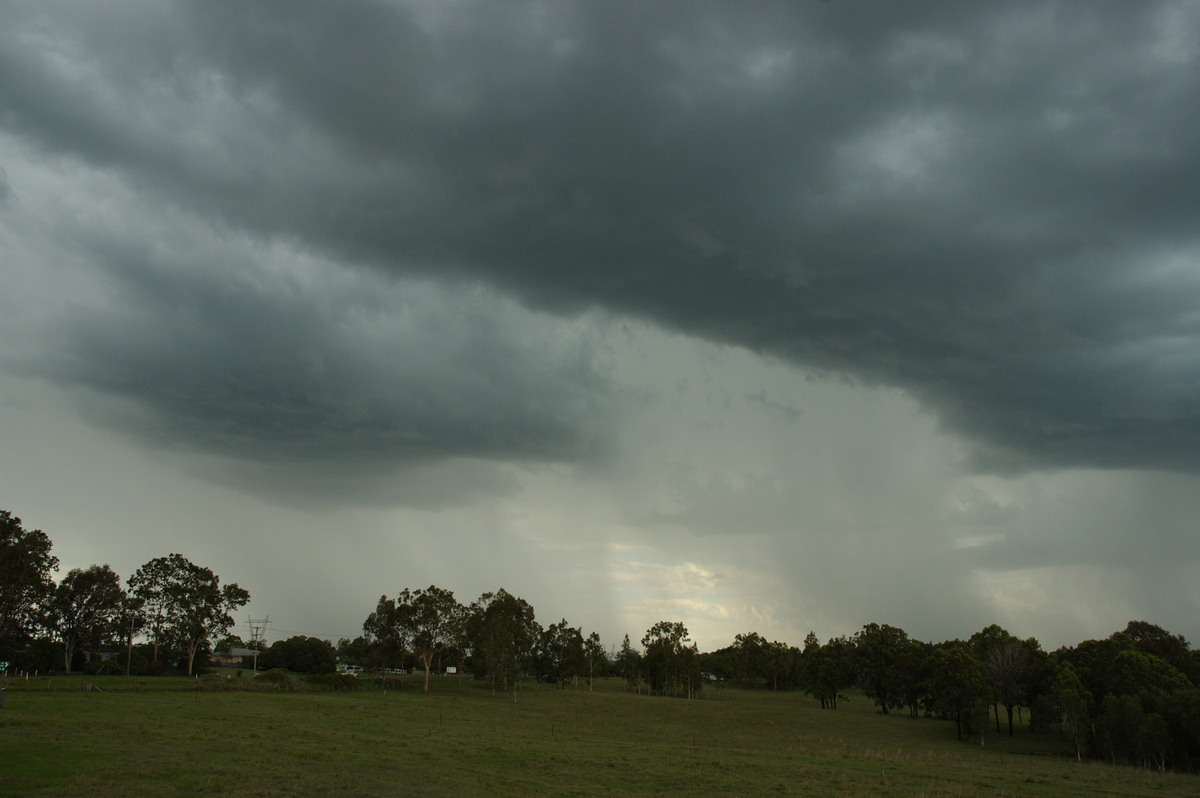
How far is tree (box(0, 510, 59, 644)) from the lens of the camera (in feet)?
341

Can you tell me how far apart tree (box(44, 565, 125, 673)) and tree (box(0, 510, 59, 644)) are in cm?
1292

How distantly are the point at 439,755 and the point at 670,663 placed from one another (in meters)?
136

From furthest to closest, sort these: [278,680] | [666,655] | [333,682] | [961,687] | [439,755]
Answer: [666,655] < [333,682] < [278,680] < [961,687] < [439,755]

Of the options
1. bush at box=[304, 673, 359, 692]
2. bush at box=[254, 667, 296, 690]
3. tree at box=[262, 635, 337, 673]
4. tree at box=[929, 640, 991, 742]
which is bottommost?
tree at box=[262, 635, 337, 673]

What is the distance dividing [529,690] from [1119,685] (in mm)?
108515

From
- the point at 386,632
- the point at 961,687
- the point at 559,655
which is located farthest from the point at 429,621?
the point at 961,687

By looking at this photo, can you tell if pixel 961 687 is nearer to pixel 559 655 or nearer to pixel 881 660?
pixel 881 660

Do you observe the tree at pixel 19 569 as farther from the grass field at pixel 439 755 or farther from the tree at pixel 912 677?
the tree at pixel 912 677

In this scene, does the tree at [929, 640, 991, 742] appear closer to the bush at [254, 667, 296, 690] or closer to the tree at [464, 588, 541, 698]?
the tree at [464, 588, 541, 698]

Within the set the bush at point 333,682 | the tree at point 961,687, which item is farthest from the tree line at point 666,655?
the bush at point 333,682

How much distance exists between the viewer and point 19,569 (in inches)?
4254

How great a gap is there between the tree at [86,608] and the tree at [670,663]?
118617mm

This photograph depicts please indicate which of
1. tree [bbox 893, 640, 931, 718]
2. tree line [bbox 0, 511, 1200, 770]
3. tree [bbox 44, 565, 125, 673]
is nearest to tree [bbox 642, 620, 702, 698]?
tree line [bbox 0, 511, 1200, 770]

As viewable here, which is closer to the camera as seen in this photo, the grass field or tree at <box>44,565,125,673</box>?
the grass field
